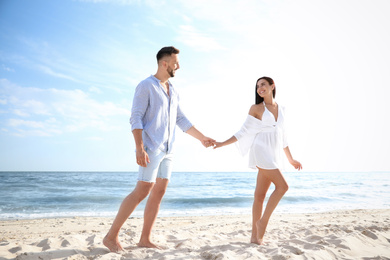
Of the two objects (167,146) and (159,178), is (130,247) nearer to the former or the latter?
(159,178)

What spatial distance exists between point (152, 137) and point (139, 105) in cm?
37

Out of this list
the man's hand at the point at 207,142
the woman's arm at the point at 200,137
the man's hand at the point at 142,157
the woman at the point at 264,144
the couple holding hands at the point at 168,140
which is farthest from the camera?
the man's hand at the point at 207,142

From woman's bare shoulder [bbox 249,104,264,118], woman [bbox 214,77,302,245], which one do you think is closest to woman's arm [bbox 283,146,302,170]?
woman [bbox 214,77,302,245]

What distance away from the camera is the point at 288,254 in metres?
3.04

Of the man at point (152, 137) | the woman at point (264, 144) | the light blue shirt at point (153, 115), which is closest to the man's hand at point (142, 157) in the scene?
the man at point (152, 137)

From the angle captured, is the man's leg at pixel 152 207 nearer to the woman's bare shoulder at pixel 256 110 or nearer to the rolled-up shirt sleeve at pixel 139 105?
the rolled-up shirt sleeve at pixel 139 105

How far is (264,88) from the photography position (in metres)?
3.77

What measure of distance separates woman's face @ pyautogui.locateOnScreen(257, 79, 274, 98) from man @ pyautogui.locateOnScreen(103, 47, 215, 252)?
110 centimetres

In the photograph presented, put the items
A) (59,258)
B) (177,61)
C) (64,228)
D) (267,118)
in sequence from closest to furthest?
(59,258), (177,61), (267,118), (64,228)

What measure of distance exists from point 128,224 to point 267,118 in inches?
182

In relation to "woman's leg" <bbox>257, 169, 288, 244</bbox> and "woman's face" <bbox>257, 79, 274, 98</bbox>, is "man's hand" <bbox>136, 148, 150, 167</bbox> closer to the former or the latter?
"woman's leg" <bbox>257, 169, 288, 244</bbox>

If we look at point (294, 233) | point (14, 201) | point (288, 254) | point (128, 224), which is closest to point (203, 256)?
point (288, 254)

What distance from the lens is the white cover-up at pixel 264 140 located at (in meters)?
3.59

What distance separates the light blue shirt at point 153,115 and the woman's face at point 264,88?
1198 mm
